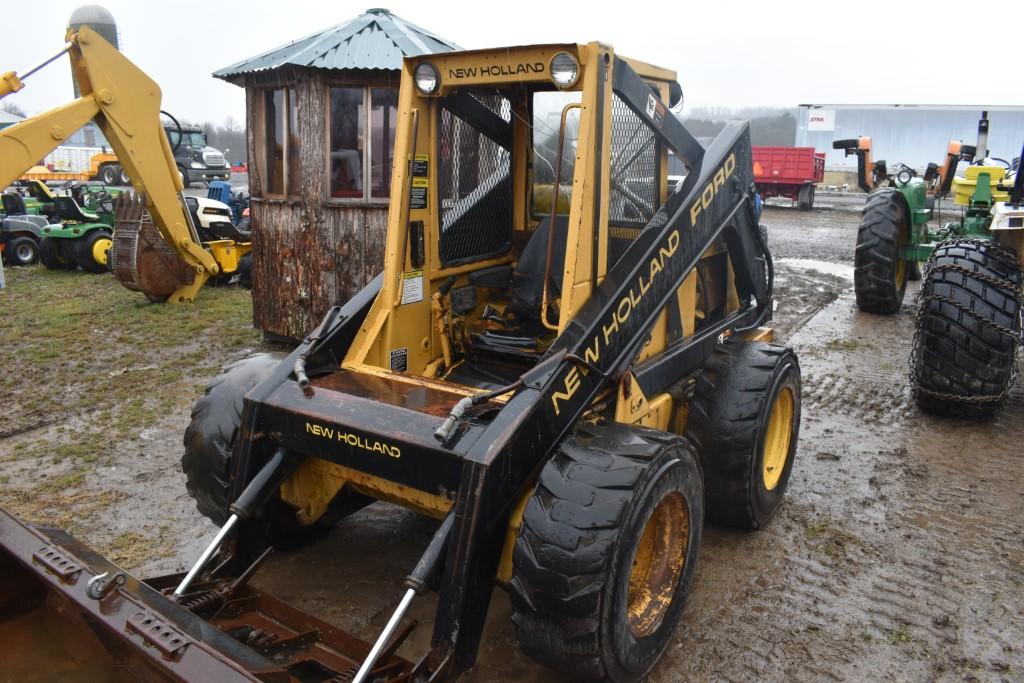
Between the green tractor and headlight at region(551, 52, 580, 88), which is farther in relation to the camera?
the green tractor

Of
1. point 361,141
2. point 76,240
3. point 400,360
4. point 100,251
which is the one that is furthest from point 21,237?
point 400,360

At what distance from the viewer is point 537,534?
278 centimetres

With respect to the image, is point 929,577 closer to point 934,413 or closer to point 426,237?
point 934,413

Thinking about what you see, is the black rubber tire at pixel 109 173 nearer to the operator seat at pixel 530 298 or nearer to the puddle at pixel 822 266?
the puddle at pixel 822 266

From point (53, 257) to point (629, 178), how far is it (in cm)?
1199

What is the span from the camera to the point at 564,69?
3266mm

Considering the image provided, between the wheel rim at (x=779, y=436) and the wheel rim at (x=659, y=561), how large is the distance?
146 cm

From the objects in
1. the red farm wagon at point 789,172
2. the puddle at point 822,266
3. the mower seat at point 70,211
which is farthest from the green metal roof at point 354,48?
the red farm wagon at point 789,172

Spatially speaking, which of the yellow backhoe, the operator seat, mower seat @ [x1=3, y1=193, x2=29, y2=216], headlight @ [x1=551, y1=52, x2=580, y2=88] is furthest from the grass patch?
headlight @ [x1=551, y1=52, x2=580, y2=88]

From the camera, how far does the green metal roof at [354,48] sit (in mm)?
7211

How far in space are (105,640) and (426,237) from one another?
2.15 m

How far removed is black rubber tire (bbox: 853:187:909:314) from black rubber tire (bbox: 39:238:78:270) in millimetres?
11497

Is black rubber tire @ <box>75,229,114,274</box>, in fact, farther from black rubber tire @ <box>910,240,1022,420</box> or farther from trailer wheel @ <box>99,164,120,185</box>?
trailer wheel @ <box>99,164,120,185</box>

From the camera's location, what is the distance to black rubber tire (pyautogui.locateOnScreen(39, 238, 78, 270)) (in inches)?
508
